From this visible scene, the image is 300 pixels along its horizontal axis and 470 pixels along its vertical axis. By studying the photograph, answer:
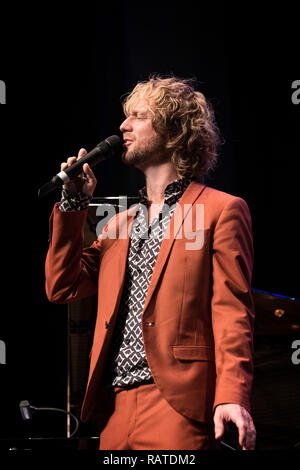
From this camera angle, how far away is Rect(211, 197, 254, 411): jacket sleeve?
126cm

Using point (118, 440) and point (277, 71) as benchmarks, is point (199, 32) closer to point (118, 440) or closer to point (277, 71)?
point (277, 71)

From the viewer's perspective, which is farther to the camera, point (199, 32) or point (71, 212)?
point (199, 32)

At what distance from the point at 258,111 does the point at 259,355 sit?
171 centimetres

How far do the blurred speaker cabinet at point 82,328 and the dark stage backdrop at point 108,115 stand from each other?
66 centimetres

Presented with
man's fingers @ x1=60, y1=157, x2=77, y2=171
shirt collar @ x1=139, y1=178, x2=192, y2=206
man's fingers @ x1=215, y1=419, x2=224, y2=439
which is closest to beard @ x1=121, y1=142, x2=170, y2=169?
shirt collar @ x1=139, y1=178, x2=192, y2=206

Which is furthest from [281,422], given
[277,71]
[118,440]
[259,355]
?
[277,71]

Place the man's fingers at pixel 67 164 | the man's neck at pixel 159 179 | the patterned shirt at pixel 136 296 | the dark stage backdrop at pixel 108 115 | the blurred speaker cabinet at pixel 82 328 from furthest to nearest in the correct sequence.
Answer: the dark stage backdrop at pixel 108 115, the blurred speaker cabinet at pixel 82 328, the man's neck at pixel 159 179, the man's fingers at pixel 67 164, the patterned shirt at pixel 136 296

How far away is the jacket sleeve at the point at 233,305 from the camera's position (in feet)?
4.13

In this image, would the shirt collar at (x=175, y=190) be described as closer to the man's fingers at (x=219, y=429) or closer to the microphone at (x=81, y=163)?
the microphone at (x=81, y=163)

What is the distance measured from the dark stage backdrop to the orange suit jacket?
1338 millimetres

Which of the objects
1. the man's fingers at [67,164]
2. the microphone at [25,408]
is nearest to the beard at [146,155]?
the man's fingers at [67,164]

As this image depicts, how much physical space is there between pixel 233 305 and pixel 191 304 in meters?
0.12

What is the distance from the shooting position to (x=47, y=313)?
2.92 m

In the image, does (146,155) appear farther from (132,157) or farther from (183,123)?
(183,123)
